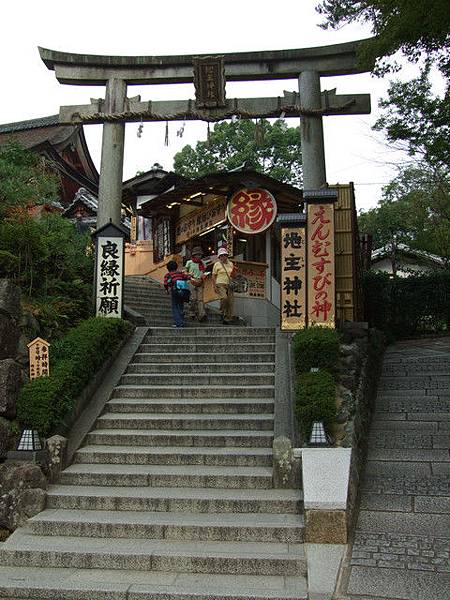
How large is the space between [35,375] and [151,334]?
3597 millimetres

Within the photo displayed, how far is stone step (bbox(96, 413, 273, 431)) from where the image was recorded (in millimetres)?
7762

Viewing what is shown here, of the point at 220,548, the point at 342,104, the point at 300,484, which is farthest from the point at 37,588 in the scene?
the point at 342,104

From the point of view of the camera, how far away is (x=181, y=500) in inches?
247

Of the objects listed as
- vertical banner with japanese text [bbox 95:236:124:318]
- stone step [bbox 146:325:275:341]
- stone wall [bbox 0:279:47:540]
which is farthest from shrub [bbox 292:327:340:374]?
vertical banner with japanese text [bbox 95:236:124:318]

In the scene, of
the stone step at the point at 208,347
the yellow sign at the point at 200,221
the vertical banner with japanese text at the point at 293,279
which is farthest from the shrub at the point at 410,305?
the vertical banner with japanese text at the point at 293,279

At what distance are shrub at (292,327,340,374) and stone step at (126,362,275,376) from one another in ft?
5.35

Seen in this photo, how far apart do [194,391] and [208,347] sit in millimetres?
1626

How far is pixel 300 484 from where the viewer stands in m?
6.48

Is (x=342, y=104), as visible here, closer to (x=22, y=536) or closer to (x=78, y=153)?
(x=22, y=536)

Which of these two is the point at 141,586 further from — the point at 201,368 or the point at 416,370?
the point at 416,370

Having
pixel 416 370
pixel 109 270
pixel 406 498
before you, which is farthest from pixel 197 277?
pixel 406 498

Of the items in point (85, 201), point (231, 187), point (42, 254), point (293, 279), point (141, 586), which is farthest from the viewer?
point (85, 201)

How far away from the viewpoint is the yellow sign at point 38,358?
25.2 feet

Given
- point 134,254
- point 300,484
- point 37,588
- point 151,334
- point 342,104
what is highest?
point 342,104
